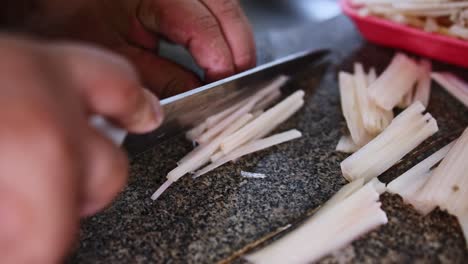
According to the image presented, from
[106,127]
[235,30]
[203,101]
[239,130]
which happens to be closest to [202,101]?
[203,101]

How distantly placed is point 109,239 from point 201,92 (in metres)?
0.37

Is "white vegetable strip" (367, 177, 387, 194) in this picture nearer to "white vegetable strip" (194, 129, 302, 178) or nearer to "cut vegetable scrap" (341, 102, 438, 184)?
"cut vegetable scrap" (341, 102, 438, 184)

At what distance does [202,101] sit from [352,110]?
0.38 m

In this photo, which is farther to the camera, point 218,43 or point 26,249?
point 218,43

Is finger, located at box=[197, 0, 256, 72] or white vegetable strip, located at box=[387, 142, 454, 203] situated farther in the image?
finger, located at box=[197, 0, 256, 72]

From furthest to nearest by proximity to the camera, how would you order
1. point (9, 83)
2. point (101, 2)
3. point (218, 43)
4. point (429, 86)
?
point (429, 86), point (218, 43), point (101, 2), point (9, 83)

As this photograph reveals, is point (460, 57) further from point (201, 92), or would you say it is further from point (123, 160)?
point (123, 160)

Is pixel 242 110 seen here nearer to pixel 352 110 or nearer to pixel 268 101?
pixel 268 101

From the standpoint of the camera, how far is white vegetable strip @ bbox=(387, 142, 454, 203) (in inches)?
37.8

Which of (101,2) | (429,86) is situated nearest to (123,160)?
(101,2)

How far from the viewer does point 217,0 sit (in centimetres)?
122

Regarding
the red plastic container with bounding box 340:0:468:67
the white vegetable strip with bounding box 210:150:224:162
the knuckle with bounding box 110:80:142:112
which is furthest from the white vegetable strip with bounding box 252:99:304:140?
the knuckle with bounding box 110:80:142:112

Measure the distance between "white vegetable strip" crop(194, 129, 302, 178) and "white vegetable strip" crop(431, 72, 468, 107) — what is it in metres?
0.46

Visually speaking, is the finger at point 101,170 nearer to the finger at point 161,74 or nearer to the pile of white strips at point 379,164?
the pile of white strips at point 379,164
